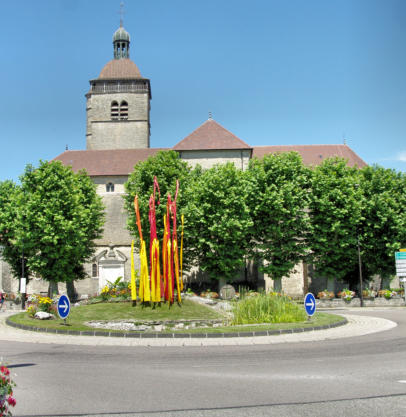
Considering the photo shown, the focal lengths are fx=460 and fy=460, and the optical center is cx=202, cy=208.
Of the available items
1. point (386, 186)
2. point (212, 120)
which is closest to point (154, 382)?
point (386, 186)

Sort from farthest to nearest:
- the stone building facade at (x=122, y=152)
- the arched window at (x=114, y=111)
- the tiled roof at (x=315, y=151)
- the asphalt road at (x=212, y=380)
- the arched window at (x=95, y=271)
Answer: the arched window at (x=114, y=111) < the tiled roof at (x=315, y=151) < the arched window at (x=95, y=271) < the stone building facade at (x=122, y=152) < the asphalt road at (x=212, y=380)

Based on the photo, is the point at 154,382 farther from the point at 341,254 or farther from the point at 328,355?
the point at 341,254

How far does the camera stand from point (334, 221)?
33719mm

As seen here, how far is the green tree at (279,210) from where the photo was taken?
32875 millimetres

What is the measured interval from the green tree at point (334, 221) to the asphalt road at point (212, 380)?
855 inches

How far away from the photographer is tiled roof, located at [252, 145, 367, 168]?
5138 cm

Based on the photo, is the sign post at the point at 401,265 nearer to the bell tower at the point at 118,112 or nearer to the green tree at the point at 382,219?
the green tree at the point at 382,219

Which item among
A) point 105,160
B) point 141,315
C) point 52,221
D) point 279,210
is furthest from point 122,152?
point 141,315

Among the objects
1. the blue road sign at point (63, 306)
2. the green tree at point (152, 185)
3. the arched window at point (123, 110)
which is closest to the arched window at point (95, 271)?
the green tree at point (152, 185)

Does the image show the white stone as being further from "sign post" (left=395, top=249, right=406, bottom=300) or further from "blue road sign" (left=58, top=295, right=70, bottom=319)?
"sign post" (left=395, top=249, right=406, bottom=300)

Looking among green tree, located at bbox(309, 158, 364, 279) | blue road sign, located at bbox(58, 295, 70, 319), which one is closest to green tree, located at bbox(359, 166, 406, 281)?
green tree, located at bbox(309, 158, 364, 279)

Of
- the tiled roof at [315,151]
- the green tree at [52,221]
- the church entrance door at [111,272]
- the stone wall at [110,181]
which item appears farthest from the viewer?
the tiled roof at [315,151]

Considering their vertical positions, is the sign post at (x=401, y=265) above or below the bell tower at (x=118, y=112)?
below

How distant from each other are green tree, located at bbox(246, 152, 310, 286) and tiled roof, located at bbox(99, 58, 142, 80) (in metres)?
34.4
